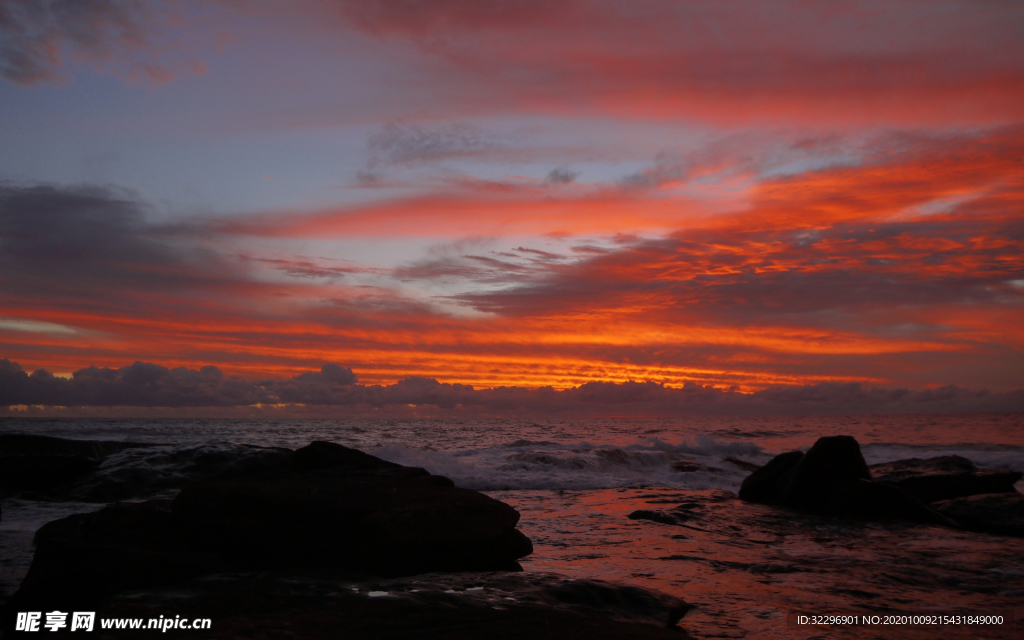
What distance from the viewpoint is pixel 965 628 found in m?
4.78

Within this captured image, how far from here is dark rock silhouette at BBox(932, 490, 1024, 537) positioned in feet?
31.4

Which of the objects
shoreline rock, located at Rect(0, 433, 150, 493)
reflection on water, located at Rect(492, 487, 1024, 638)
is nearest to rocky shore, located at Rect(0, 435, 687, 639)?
reflection on water, located at Rect(492, 487, 1024, 638)

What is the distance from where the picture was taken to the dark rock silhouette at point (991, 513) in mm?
9574

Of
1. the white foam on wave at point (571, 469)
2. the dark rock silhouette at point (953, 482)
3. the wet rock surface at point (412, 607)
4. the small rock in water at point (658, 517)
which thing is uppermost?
the wet rock surface at point (412, 607)

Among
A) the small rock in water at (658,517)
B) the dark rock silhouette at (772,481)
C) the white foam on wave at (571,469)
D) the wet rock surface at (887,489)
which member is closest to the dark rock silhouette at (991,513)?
the wet rock surface at (887,489)

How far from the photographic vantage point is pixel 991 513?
9.98m

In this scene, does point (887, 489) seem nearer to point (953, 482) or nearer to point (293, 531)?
point (953, 482)

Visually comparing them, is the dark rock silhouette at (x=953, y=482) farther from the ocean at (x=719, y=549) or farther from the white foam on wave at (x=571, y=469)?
the white foam on wave at (x=571, y=469)

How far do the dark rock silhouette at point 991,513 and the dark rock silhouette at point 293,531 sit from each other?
8.39 meters

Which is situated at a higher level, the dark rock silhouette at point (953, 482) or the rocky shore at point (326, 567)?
the rocky shore at point (326, 567)

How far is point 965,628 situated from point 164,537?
24.2 feet

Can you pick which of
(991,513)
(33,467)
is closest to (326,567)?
(33,467)

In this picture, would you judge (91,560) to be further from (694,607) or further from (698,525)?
(698,525)

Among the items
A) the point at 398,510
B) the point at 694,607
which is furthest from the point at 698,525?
the point at 398,510
